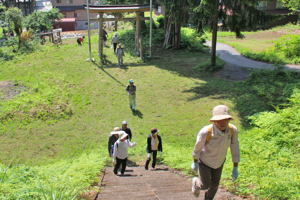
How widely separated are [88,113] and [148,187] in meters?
8.28

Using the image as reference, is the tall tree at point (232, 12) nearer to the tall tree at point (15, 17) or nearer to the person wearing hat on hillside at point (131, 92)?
the person wearing hat on hillside at point (131, 92)

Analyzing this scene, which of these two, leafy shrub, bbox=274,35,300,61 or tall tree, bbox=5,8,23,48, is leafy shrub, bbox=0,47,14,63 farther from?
leafy shrub, bbox=274,35,300,61

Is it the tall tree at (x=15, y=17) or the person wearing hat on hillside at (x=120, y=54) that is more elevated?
the tall tree at (x=15, y=17)

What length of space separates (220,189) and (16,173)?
4.05 meters

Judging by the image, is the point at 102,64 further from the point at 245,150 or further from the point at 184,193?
the point at 184,193

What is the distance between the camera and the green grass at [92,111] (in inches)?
293

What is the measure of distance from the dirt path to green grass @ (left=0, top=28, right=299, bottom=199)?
0.39m

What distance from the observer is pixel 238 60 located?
77.4 ft

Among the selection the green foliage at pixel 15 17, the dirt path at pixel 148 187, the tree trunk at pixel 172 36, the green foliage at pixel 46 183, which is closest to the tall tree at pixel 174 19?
the tree trunk at pixel 172 36

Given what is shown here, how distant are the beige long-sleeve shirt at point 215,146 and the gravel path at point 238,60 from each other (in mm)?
17007

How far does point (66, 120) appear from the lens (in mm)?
13555

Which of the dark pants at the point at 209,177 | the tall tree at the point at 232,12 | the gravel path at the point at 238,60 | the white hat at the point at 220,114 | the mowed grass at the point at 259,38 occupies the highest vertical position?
the tall tree at the point at 232,12

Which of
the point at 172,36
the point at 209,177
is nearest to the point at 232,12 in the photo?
the point at 172,36

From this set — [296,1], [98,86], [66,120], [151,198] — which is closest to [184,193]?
[151,198]
